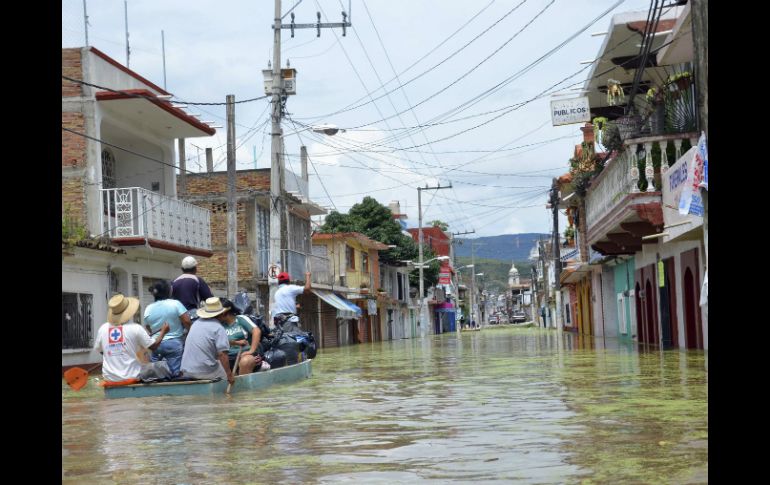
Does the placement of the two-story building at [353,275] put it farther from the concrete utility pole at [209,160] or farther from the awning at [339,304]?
the concrete utility pole at [209,160]

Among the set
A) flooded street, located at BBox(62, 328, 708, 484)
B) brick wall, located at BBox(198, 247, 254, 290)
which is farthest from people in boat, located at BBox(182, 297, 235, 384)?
brick wall, located at BBox(198, 247, 254, 290)

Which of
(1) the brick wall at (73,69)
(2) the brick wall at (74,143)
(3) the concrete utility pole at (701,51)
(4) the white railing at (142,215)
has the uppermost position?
(1) the brick wall at (73,69)

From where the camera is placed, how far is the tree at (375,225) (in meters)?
73.6

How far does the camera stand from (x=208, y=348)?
14492 millimetres

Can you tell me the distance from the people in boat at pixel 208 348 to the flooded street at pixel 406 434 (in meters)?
0.57

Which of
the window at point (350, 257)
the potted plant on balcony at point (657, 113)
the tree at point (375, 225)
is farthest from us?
the tree at point (375, 225)

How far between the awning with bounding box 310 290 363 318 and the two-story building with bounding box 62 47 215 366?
61.3 ft

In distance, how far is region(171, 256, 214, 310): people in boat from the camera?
16438mm

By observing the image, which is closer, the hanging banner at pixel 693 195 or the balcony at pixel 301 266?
the hanging banner at pixel 693 195

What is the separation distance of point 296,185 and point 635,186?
2322cm

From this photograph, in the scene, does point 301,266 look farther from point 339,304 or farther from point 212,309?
point 212,309

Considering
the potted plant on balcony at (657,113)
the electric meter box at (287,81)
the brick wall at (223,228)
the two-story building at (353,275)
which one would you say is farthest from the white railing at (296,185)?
the potted plant on balcony at (657,113)

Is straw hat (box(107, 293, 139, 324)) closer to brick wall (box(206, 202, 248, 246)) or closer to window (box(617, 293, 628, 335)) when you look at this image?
brick wall (box(206, 202, 248, 246))
